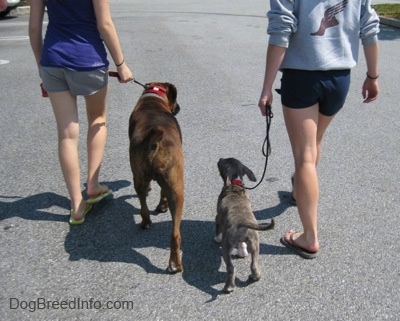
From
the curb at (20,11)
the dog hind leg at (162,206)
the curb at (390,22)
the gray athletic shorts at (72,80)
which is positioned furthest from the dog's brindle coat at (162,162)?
the curb at (20,11)

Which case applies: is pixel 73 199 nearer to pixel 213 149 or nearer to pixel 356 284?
pixel 213 149

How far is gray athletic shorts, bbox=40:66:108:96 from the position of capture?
3.05 metres

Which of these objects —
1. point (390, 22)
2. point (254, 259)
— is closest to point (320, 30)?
point (254, 259)

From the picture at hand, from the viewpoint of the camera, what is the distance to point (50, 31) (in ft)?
9.98

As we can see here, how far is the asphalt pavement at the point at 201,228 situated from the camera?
2615 millimetres

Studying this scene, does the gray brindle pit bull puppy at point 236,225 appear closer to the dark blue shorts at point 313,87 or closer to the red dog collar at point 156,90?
the dark blue shorts at point 313,87

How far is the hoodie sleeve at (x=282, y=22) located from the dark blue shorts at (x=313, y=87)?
23cm

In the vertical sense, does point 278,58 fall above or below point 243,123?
above

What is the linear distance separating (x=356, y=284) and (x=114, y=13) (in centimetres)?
1730

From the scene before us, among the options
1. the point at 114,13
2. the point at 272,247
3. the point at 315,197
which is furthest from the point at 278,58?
the point at 114,13

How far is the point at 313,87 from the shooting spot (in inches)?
105

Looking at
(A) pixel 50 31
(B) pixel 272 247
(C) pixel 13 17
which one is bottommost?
(C) pixel 13 17

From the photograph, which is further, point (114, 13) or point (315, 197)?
point (114, 13)

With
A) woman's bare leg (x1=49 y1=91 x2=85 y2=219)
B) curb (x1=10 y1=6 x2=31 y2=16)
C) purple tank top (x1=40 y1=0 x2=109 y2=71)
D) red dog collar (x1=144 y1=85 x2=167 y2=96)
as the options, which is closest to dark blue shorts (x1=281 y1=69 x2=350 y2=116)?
red dog collar (x1=144 y1=85 x2=167 y2=96)
